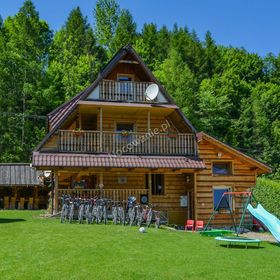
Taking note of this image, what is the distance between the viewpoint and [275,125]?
4881 cm

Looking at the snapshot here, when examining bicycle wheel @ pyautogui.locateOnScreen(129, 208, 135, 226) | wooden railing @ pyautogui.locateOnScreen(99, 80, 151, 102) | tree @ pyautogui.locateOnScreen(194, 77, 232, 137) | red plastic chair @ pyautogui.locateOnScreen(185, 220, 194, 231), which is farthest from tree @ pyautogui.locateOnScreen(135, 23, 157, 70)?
bicycle wheel @ pyautogui.locateOnScreen(129, 208, 135, 226)

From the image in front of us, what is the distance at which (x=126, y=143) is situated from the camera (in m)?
20.6

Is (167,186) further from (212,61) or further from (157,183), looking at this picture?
(212,61)

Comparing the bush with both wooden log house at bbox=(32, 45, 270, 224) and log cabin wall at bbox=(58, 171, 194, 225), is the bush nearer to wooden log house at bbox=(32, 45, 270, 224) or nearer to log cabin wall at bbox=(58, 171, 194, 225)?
wooden log house at bbox=(32, 45, 270, 224)

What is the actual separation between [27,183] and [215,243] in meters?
18.1

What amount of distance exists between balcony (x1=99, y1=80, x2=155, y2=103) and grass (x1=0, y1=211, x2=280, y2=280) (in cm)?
764

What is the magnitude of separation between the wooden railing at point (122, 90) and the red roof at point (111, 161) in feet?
9.13

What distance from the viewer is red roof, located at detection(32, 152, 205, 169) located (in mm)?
18641

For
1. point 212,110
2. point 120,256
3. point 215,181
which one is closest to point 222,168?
point 215,181

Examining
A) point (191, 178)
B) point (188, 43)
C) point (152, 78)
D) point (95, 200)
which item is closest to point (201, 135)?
point (191, 178)

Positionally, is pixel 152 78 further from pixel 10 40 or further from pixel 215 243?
pixel 10 40

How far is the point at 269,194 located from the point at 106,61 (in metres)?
28.7

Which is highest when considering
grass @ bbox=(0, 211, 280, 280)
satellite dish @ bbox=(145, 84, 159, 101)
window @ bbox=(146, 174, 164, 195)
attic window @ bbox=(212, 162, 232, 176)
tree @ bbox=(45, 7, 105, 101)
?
tree @ bbox=(45, 7, 105, 101)

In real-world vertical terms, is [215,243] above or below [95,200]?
below
